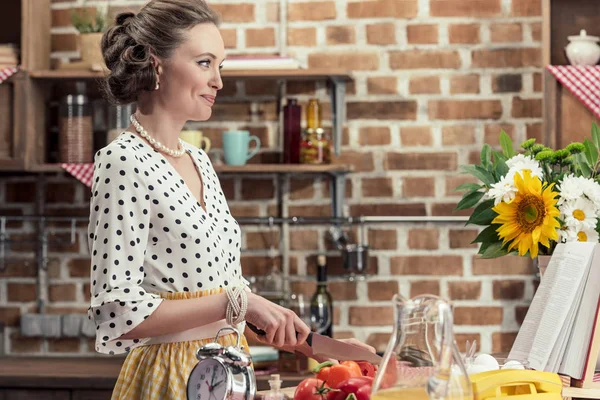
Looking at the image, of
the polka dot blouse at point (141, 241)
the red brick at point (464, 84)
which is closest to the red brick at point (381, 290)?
the red brick at point (464, 84)

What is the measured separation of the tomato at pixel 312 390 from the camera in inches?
52.0

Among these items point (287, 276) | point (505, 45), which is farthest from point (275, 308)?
point (505, 45)

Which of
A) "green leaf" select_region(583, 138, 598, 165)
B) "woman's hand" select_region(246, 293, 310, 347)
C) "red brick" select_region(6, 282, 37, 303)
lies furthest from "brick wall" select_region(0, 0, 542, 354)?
"woman's hand" select_region(246, 293, 310, 347)

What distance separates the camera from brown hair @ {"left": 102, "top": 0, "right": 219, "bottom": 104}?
1786 mm

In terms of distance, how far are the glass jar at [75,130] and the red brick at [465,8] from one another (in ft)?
3.89

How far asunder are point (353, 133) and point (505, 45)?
0.57 metres

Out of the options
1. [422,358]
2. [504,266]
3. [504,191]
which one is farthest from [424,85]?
[422,358]

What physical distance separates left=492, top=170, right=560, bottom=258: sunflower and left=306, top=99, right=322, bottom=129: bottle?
1.30 meters

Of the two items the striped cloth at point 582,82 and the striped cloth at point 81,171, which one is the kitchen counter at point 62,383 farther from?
the striped cloth at point 582,82

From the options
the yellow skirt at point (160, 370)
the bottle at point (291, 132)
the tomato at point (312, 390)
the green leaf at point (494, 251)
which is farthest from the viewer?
the bottle at point (291, 132)

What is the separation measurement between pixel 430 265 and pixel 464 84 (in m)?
0.61

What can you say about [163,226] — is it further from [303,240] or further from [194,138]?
[303,240]

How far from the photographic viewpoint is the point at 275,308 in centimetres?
146

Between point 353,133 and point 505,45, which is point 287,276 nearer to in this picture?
point 353,133
